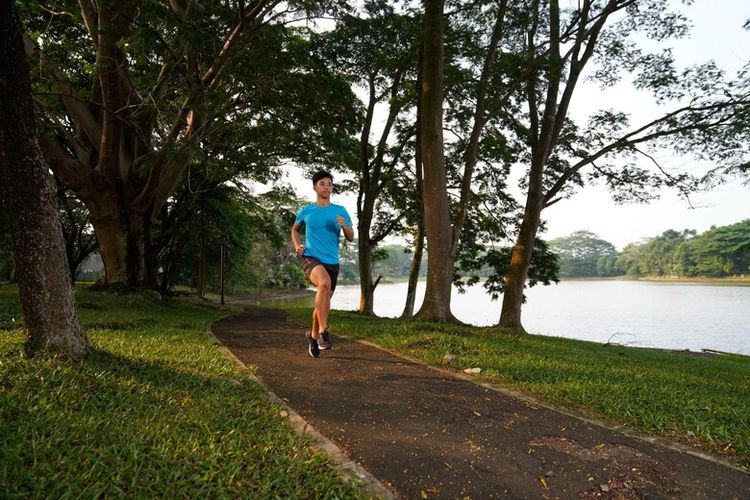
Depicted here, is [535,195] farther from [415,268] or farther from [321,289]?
[321,289]

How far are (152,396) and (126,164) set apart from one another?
9.93 meters

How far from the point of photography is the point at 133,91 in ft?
27.2

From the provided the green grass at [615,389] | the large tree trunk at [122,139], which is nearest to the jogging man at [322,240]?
the green grass at [615,389]

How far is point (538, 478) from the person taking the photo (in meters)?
2.14

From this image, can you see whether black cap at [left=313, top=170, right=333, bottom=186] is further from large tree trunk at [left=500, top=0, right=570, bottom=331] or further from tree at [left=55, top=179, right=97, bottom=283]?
tree at [left=55, top=179, right=97, bottom=283]

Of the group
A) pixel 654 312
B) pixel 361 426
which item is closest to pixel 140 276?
pixel 361 426

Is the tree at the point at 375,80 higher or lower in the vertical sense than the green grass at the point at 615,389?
higher

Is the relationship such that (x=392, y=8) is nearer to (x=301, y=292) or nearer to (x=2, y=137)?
(x=2, y=137)

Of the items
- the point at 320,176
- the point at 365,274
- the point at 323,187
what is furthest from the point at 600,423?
the point at 365,274

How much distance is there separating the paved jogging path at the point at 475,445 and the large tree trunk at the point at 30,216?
5.81 ft

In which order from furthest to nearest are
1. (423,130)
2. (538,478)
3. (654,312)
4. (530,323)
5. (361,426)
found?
(654,312), (530,323), (423,130), (361,426), (538,478)

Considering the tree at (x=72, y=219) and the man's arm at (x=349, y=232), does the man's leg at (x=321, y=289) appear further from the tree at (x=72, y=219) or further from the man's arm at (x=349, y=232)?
the tree at (x=72, y=219)

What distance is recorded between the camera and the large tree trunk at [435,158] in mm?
7809

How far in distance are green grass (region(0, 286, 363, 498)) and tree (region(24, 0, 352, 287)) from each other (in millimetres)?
4655
